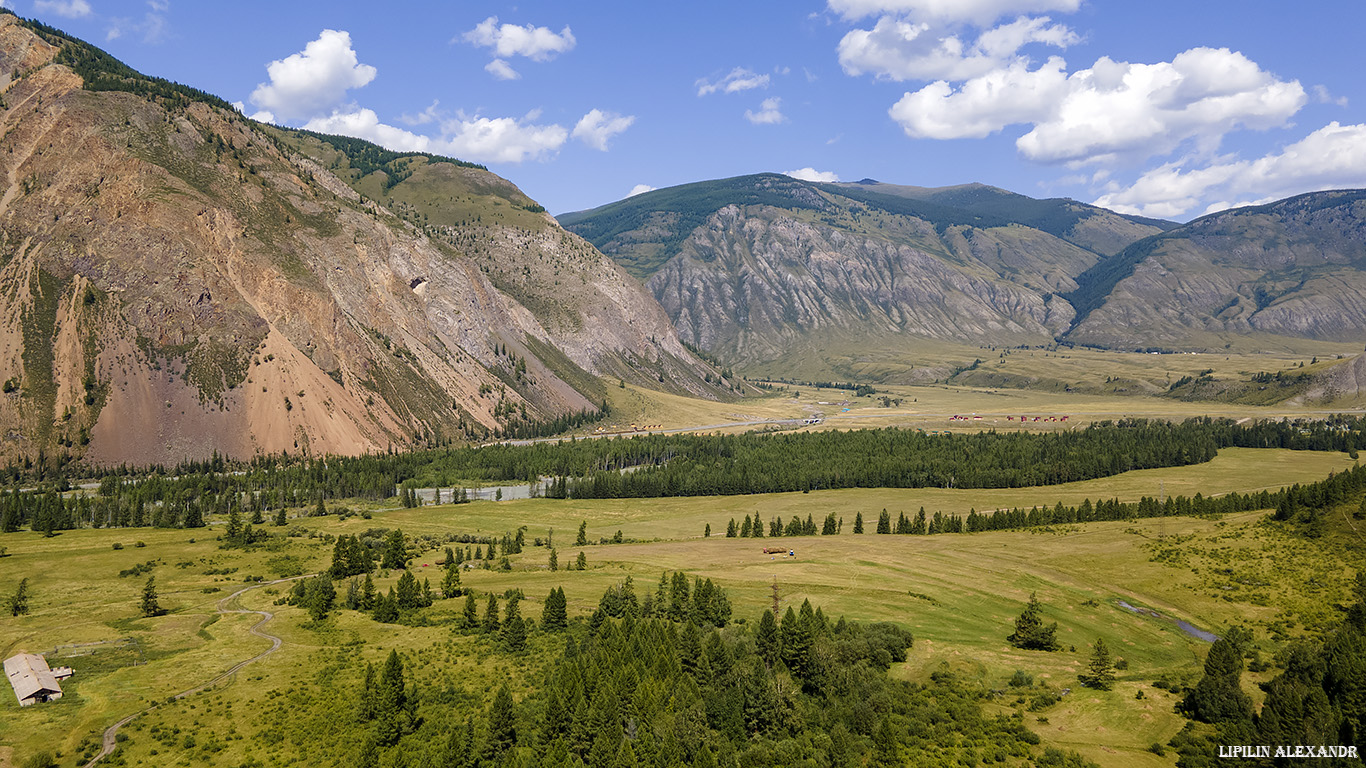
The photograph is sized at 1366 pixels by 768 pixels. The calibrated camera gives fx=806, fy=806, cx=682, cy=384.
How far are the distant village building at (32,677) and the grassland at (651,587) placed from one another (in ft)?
4.08

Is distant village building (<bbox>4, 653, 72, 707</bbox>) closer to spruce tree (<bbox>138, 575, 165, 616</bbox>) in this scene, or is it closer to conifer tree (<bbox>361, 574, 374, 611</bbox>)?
spruce tree (<bbox>138, 575, 165, 616</bbox>)

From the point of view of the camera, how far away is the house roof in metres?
61.4

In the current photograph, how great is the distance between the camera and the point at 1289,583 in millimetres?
96625

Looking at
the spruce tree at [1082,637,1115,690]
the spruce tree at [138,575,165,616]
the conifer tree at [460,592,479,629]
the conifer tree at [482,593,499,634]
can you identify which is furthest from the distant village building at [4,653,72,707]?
the spruce tree at [1082,637,1115,690]

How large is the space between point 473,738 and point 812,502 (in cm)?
12179

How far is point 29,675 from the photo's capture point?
63.1 m

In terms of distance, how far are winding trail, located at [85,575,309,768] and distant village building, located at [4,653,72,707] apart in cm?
761

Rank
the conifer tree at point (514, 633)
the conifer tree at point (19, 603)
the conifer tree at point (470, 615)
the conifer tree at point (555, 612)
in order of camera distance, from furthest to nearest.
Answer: the conifer tree at point (555, 612) → the conifer tree at point (470, 615) → the conifer tree at point (19, 603) → the conifer tree at point (514, 633)

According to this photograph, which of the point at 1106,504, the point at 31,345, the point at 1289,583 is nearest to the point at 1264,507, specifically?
the point at 1106,504

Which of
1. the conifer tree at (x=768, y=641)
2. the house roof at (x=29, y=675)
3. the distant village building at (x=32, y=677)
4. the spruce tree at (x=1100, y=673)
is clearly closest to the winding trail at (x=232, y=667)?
the distant village building at (x=32, y=677)

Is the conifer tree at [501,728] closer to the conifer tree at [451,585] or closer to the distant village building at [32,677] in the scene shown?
the distant village building at [32,677]

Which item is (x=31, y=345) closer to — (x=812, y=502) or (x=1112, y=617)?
(x=812, y=502)

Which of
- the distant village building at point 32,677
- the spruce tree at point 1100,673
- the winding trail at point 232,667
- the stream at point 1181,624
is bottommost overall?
the stream at point 1181,624

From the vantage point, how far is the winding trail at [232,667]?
56059mm
